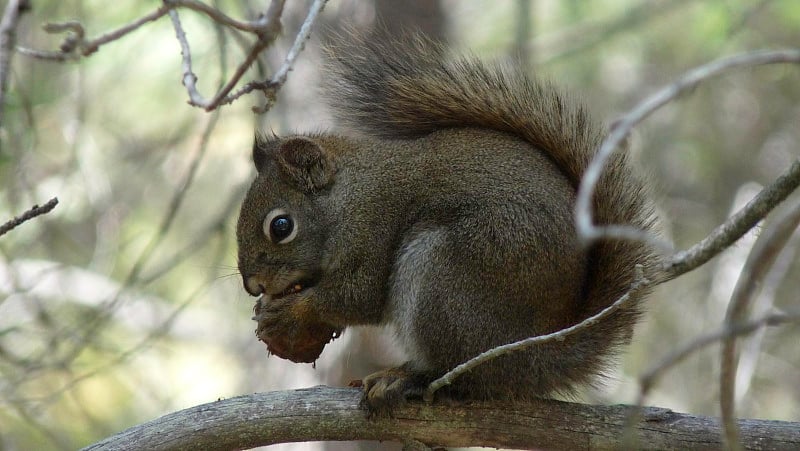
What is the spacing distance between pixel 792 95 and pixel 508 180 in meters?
4.08

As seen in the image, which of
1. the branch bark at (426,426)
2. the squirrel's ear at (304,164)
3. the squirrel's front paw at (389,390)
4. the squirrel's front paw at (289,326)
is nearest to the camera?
the branch bark at (426,426)

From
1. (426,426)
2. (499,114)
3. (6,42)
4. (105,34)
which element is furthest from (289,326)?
(6,42)

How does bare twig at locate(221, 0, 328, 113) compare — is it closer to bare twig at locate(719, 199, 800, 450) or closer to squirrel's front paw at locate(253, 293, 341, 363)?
squirrel's front paw at locate(253, 293, 341, 363)

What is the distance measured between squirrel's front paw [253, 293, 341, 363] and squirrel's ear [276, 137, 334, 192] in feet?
1.37

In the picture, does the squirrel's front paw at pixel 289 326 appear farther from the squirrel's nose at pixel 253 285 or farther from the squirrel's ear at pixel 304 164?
the squirrel's ear at pixel 304 164

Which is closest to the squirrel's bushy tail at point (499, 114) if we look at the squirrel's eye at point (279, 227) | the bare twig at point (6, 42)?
the squirrel's eye at point (279, 227)

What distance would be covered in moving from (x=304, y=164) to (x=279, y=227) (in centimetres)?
25

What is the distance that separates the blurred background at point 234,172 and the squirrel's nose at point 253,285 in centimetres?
106

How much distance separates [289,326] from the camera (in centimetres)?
278

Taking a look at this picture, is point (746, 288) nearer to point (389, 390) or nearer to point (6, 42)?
point (6, 42)

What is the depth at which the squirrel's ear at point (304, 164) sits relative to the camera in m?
3.02

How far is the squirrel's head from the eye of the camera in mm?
2904

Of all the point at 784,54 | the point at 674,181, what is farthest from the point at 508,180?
the point at 674,181

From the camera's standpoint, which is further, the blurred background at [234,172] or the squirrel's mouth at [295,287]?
the blurred background at [234,172]
